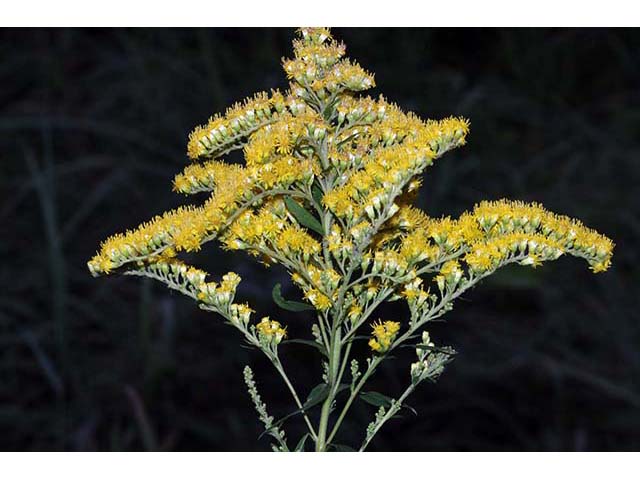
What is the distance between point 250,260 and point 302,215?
410 centimetres

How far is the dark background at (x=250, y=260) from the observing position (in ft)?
17.7

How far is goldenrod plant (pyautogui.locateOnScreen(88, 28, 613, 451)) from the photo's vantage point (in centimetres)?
200

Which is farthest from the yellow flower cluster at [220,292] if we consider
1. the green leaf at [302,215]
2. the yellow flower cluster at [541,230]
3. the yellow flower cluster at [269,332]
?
the yellow flower cluster at [541,230]

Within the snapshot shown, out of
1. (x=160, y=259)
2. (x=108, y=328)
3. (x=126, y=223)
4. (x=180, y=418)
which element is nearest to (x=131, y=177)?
(x=126, y=223)

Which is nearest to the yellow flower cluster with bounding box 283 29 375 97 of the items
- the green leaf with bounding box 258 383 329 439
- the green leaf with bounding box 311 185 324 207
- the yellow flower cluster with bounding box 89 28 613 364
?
the yellow flower cluster with bounding box 89 28 613 364

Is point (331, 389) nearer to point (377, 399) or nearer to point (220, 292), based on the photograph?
point (377, 399)

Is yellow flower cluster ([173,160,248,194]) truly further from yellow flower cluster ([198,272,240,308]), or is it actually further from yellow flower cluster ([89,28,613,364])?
yellow flower cluster ([198,272,240,308])

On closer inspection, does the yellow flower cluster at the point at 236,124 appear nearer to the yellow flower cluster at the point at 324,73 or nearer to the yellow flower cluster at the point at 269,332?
the yellow flower cluster at the point at 324,73

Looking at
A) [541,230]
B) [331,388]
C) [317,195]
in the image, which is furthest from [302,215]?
[541,230]

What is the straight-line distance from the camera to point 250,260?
242 inches

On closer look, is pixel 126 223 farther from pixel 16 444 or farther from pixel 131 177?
pixel 16 444

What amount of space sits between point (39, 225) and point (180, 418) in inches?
83.2

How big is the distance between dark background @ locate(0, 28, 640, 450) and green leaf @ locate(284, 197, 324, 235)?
2.85 meters

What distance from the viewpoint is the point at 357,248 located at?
6.47 ft
